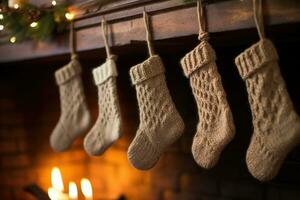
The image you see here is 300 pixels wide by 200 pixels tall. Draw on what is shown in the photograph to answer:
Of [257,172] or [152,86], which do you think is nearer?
[257,172]

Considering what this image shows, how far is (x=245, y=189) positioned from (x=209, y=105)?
61 cm

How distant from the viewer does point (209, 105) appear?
110cm

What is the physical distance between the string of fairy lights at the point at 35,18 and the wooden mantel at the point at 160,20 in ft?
0.15

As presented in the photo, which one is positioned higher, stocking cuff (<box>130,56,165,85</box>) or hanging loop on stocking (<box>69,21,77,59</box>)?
hanging loop on stocking (<box>69,21,77,59</box>)

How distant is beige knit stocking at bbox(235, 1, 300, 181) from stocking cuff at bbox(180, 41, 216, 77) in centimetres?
8

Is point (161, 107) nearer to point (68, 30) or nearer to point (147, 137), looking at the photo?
point (147, 137)

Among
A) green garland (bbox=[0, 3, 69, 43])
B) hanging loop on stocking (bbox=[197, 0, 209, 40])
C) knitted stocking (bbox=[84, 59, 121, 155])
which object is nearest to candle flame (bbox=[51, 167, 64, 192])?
knitted stocking (bbox=[84, 59, 121, 155])

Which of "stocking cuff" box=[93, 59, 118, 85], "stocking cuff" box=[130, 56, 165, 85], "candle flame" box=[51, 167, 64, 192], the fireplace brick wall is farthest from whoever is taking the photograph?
"candle flame" box=[51, 167, 64, 192]

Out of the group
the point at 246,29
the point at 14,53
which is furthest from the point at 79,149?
the point at 246,29

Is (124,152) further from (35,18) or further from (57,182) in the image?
(35,18)

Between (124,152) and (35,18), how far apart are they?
785 mm

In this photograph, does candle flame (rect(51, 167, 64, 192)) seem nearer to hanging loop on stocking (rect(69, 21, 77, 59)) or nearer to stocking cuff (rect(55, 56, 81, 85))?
stocking cuff (rect(55, 56, 81, 85))

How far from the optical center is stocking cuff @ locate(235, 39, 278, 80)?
96 cm

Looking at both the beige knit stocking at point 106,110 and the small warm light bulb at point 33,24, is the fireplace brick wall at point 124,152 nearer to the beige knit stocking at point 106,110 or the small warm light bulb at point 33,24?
the small warm light bulb at point 33,24
